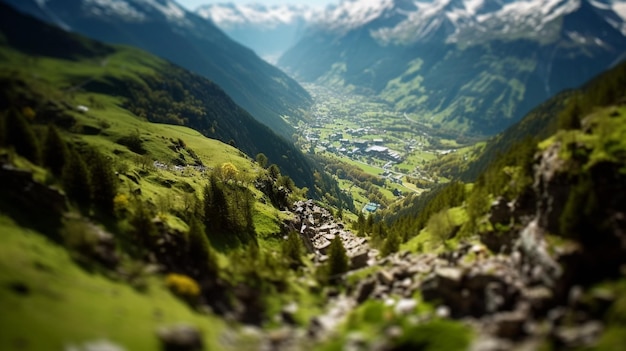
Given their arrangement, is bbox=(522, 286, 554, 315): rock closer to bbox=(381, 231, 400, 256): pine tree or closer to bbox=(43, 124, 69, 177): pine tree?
bbox=(381, 231, 400, 256): pine tree

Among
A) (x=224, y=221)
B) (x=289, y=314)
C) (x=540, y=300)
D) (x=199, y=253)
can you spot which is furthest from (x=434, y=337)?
(x=224, y=221)

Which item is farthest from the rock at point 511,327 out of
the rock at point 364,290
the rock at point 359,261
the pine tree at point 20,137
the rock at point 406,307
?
the pine tree at point 20,137

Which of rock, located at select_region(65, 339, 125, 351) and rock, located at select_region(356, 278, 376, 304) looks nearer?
rock, located at select_region(65, 339, 125, 351)

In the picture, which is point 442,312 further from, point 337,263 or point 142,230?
point 142,230

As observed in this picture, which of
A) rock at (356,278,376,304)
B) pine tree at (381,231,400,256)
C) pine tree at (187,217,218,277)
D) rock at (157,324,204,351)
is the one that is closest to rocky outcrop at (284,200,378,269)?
pine tree at (381,231,400,256)

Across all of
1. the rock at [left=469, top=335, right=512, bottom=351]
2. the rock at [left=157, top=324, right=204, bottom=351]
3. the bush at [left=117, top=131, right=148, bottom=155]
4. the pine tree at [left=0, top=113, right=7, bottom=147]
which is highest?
the bush at [left=117, top=131, right=148, bottom=155]

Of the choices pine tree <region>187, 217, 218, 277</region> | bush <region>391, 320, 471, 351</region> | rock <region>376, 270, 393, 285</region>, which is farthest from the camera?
rock <region>376, 270, 393, 285</region>

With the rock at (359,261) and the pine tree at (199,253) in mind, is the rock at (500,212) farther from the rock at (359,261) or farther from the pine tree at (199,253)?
the pine tree at (199,253)
